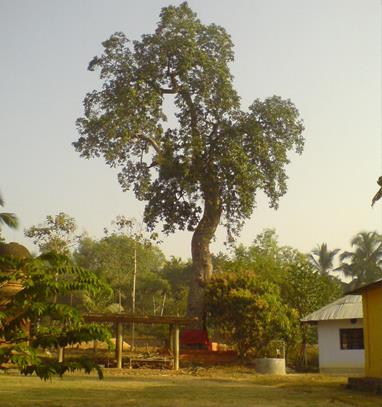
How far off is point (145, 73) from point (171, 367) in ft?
59.9

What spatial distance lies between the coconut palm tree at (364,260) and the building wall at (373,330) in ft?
103

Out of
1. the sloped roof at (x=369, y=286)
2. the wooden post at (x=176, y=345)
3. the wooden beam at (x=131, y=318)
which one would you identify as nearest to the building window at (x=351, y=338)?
the wooden post at (x=176, y=345)

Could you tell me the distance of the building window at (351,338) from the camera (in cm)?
3216

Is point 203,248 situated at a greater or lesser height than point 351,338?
greater

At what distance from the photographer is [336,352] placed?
107 ft

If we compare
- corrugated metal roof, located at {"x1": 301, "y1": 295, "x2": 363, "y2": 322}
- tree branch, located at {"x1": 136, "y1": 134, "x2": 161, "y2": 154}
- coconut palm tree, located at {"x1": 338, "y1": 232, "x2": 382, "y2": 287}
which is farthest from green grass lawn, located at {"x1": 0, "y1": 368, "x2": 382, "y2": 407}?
coconut palm tree, located at {"x1": 338, "y1": 232, "x2": 382, "y2": 287}

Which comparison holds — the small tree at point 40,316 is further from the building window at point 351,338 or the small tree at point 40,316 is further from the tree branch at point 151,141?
the tree branch at point 151,141

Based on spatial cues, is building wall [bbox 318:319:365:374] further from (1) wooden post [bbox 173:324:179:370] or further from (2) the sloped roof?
(2) the sloped roof

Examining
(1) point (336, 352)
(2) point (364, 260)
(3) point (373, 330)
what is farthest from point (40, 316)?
(2) point (364, 260)

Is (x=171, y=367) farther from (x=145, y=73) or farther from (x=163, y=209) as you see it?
(x=145, y=73)

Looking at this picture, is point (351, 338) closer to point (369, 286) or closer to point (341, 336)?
point (341, 336)

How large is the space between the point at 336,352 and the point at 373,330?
1353 cm

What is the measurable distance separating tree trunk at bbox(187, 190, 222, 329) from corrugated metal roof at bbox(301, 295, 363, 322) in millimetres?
6901

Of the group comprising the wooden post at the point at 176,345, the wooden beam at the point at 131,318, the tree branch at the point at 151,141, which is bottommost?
the wooden post at the point at 176,345
